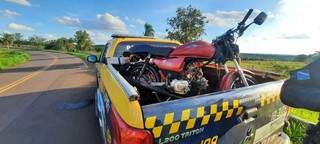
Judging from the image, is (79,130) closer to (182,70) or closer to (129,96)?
(182,70)

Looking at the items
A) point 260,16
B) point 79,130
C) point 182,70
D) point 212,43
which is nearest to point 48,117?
point 79,130

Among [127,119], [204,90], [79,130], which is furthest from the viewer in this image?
[79,130]

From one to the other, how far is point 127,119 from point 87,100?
23.3 feet

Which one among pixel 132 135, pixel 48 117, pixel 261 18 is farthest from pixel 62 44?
pixel 132 135

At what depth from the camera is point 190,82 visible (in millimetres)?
3709

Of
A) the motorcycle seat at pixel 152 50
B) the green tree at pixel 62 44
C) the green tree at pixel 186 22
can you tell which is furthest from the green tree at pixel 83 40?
the motorcycle seat at pixel 152 50

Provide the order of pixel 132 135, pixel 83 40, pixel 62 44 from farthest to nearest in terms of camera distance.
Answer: pixel 62 44 < pixel 83 40 < pixel 132 135

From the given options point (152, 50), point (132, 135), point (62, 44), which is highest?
point (152, 50)

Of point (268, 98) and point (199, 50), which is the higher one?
point (199, 50)

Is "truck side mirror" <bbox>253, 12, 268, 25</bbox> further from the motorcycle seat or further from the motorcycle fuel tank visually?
the motorcycle seat

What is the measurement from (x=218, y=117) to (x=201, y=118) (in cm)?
17

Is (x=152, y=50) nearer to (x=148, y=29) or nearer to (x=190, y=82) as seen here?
(x=190, y=82)

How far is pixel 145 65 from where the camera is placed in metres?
4.61

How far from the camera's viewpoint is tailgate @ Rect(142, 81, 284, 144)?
180 cm
